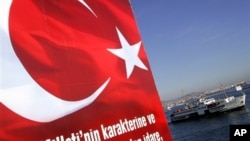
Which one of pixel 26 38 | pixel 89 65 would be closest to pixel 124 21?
pixel 89 65

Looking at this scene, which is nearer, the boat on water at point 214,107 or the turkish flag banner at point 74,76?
the turkish flag banner at point 74,76

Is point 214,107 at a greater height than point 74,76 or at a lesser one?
greater

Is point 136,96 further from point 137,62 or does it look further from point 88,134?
point 88,134

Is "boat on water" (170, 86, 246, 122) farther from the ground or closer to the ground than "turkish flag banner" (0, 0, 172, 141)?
farther from the ground

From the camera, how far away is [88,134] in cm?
304

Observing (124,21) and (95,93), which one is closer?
(95,93)

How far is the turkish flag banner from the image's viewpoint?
2.70 metres

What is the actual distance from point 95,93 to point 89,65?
293 mm

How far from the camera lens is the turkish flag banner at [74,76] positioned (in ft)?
8.86

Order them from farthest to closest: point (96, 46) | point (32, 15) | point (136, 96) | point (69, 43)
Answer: point (136, 96) → point (96, 46) → point (69, 43) → point (32, 15)

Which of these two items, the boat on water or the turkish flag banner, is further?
the boat on water

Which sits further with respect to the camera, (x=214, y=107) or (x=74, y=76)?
(x=214, y=107)

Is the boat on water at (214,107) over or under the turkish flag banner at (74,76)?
over

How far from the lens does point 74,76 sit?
124 inches
